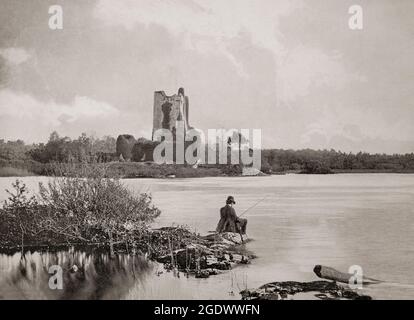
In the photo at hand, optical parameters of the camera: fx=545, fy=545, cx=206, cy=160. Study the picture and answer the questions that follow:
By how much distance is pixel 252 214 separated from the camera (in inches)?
412

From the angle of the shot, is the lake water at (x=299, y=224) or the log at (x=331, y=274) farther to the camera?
the lake water at (x=299, y=224)

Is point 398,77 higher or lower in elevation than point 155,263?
higher

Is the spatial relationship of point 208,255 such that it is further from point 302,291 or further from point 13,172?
point 13,172

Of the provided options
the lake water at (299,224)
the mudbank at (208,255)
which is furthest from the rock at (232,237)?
the lake water at (299,224)

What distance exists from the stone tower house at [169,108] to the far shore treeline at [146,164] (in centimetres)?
89

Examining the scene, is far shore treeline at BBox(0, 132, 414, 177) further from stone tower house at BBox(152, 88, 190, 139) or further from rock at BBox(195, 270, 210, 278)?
rock at BBox(195, 270, 210, 278)

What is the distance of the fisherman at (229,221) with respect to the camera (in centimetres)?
1024

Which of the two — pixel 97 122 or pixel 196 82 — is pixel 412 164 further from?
pixel 97 122

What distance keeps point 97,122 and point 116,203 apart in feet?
5.48

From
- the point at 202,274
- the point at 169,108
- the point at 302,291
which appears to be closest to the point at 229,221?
the point at 202,274

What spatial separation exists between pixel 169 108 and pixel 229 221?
8.35ft

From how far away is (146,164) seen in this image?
11.1 m

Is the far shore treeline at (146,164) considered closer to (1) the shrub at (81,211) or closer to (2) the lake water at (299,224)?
(2) the lake water at (299,224)

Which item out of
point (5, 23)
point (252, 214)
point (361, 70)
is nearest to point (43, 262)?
point (252, 214)
